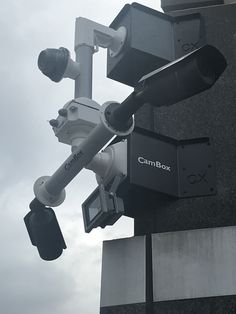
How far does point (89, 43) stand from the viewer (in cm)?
281

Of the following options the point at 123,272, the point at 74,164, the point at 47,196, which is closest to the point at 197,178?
the point at 123,272

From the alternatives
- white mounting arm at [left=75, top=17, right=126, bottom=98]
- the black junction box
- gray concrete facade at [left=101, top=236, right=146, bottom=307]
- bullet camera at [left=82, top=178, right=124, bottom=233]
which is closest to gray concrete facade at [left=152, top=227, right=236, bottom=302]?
gray concrete facade at [left=101, top=236, right=146, bottom=307]

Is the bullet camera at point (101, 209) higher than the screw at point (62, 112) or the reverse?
the reverse

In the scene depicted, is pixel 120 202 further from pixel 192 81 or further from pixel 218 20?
pixel 218 20

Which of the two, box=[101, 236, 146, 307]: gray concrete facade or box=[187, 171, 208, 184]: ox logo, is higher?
box=[187, 171, 208, 184]: ox logo

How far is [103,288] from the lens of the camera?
346 centimetres

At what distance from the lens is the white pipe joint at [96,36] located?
282 centimetres

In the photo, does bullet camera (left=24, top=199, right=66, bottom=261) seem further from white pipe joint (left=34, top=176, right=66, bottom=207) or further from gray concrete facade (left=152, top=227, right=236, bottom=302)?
gray concrete facade (left=152, top=227, right=236, bottom=302)

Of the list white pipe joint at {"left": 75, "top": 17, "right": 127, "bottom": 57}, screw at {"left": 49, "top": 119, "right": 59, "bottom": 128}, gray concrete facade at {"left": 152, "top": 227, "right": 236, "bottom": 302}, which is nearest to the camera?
screw at {"left": 49, "top": 119, "right": 59, "bottom": 128}

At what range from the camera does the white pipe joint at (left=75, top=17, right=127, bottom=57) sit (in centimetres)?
282

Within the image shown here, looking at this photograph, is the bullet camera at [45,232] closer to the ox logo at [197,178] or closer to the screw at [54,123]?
the screw at [54,123]

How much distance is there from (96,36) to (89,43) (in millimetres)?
73

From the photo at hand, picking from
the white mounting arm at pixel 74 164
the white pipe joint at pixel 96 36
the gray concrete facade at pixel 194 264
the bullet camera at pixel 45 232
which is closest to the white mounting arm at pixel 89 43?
the white pipe joint at pixel 96 36

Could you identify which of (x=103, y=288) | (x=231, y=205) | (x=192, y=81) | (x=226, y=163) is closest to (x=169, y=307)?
(x=103, y=288)
